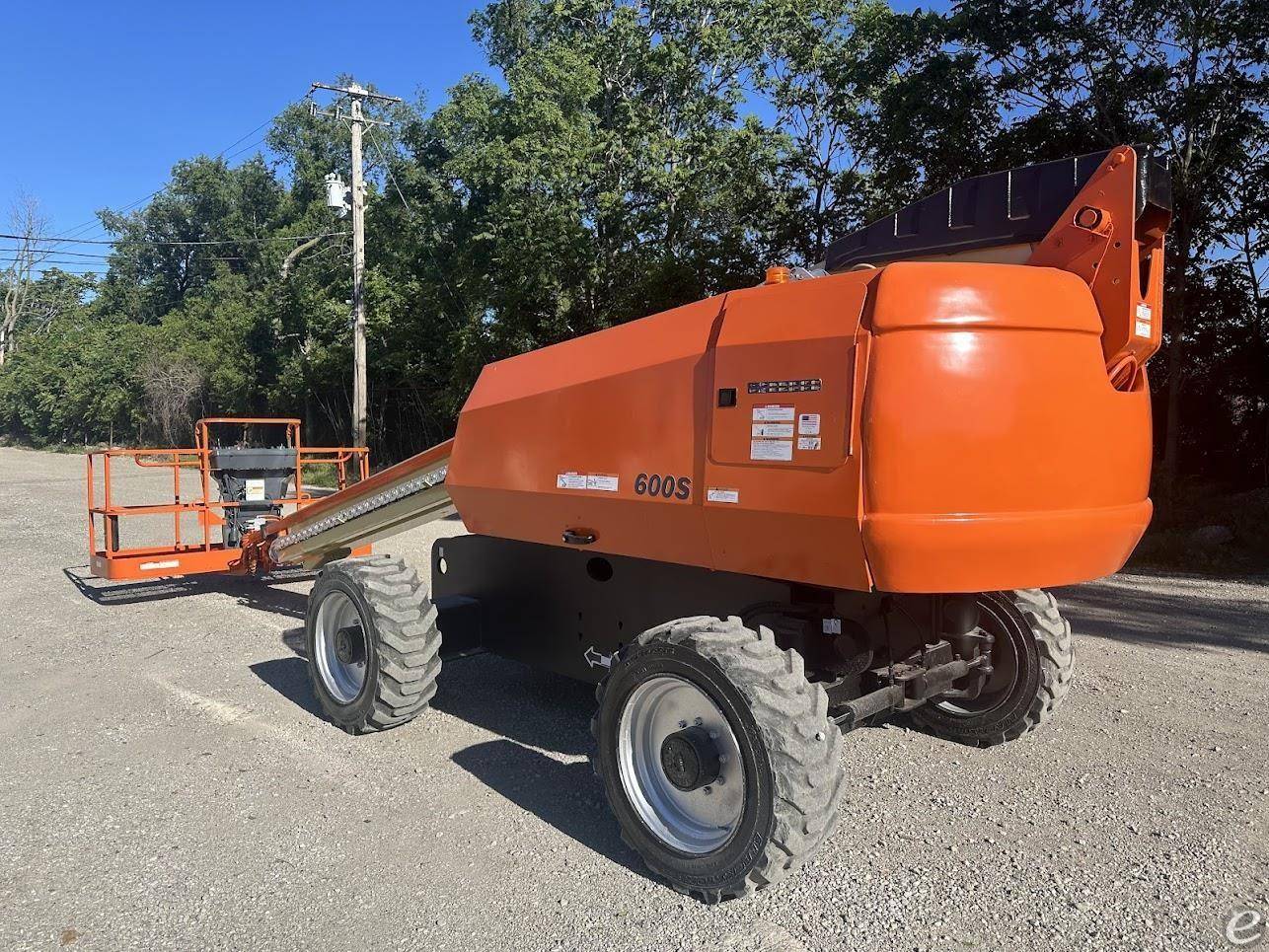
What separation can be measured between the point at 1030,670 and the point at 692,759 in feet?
6.98

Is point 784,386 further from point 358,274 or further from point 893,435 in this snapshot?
point 358,274

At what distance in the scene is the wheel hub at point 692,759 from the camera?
3350 millimetres

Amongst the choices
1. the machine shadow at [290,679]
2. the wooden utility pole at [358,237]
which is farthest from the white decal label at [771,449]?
the wooden utility pole at [358,237]

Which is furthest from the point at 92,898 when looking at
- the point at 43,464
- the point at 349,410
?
the point at 43,464

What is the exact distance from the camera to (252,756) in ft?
15.7

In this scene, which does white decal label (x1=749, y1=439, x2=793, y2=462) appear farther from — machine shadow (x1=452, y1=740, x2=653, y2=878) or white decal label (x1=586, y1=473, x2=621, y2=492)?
machine shadow (x1=452, y1=740, x2=653, y2=878)

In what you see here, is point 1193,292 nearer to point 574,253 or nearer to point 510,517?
point 574,253

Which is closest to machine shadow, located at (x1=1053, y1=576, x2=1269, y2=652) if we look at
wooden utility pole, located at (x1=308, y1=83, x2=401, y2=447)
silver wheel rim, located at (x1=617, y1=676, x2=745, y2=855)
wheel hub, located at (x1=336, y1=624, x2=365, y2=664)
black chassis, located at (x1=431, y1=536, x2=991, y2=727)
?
black chassis, located at (x1=431, y1=536, x2=991, y2=727)

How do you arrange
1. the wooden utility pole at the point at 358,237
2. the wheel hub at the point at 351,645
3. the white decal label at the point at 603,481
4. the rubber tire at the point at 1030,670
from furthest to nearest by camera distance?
1. the wooden utility pole at the point at 358,237
2. the wheel hub at the point at 351,645
3. the rubber tire at the point at 1030,670
4. the white decal label at the point at 603,481

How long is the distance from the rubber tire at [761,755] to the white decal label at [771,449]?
641 mm

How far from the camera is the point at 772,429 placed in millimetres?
3318

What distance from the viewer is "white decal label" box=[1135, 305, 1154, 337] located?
3.36 metres

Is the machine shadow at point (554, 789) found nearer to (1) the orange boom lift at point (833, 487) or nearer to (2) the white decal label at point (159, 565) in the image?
(1) the orange boom lift at point (833, 487)

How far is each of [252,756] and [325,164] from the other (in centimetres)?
5107
